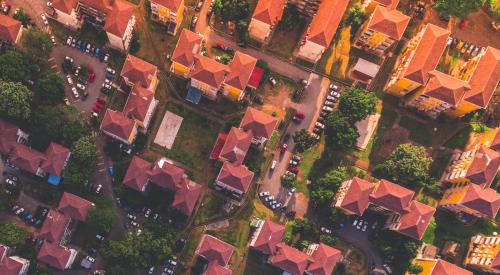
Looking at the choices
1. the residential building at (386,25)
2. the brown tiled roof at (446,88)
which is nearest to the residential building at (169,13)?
the residential building at (386,25)

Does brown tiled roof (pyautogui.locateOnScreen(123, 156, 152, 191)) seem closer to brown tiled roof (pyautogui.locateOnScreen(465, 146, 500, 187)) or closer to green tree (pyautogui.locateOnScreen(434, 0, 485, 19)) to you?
brown tiled roof (pyautogui.locateOnScreen(465, 146, 500, 187))

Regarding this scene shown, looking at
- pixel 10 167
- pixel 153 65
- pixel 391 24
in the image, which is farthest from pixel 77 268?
pixel 391 24

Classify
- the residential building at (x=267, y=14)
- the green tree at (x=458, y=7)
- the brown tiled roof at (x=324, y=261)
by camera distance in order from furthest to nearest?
the green tree at (x=458, y=7), the residential building at (x=267, y=14), the brown tiled roof at (x=324, y=261)

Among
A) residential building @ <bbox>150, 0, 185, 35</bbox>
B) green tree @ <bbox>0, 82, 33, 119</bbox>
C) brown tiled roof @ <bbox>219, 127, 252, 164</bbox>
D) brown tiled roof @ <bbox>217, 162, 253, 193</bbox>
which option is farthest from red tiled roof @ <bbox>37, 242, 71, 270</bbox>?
residential building @ <bbox>150, 0, 185, 35</bbox>

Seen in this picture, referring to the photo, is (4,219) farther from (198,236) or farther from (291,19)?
(291,19)

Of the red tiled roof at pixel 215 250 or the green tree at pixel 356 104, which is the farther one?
the green tree at pixel 356 104

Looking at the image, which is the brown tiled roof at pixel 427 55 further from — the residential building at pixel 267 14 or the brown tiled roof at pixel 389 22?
the residential building at pixel 267 14
